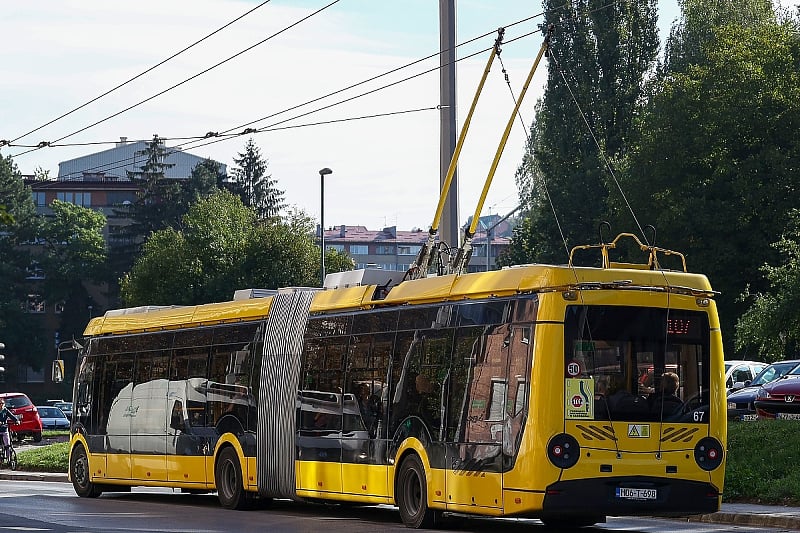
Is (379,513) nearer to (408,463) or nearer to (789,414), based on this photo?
(408,463)

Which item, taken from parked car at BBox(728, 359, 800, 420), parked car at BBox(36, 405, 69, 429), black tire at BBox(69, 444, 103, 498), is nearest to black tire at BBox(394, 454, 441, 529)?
black tire at BBox(69, 444, 103, 498)

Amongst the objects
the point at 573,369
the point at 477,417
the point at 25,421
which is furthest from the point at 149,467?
the point at 25,421

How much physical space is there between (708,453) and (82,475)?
46.1 feet

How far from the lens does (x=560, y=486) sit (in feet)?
49.6

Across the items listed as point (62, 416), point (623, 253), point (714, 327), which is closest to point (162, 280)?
point (62, 416)

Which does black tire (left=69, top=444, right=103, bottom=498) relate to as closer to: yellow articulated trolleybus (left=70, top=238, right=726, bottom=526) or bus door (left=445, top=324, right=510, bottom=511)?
yellow articulated trolleybus (left=70, top=238, right=726, bottom=526)

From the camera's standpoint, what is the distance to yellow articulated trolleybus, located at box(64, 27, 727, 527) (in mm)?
15383

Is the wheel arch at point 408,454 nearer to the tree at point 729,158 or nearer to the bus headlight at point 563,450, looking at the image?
the bus headlight at point 563,450

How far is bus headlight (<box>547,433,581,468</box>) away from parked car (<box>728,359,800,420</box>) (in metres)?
15.8

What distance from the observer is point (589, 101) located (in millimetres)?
69500

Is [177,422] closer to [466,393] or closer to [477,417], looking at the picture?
[466,393]

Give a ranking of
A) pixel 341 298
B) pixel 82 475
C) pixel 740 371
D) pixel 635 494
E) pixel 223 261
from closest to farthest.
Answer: pixel 635 494, pixel 341 298, pixel 82 475, pixel 740 371, pixel 223 261

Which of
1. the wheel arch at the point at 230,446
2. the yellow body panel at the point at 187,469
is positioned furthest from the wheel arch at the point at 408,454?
the yellow body panel at the point at 187,469

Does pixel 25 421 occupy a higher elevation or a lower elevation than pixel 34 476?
higher
